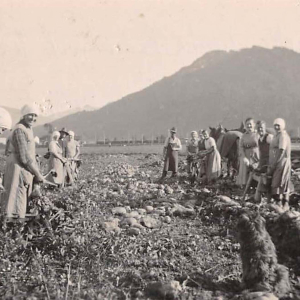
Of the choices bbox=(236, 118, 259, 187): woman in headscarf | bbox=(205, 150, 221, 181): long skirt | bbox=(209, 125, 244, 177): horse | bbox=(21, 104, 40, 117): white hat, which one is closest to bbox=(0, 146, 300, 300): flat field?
bbox=(21, 104, 40, 117): white hat

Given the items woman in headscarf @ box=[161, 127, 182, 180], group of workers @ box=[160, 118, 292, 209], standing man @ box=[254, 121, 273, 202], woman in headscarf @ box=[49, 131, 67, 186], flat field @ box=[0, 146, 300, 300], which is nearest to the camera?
flat field @ box=[0, 146, 300, 300]

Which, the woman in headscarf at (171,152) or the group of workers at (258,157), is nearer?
the group of workers at (258,157)

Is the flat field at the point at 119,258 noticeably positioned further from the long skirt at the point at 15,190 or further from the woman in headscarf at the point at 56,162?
the woman in headscarf at the point at 56,162

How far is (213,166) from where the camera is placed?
10102 mm

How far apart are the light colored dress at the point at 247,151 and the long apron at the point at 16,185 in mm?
4861

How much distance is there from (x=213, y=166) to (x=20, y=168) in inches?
235

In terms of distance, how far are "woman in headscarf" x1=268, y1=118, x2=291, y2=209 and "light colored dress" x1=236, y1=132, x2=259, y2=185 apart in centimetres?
171

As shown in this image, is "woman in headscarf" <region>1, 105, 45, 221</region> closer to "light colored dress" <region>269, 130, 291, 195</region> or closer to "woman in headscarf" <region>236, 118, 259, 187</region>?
"light colored dress" <region>269, 130, 291, 195</region>

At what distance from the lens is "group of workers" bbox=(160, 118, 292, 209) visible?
6578mm

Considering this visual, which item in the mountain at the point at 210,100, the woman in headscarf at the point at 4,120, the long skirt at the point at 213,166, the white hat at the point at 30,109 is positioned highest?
the mountain at the point at 210,100

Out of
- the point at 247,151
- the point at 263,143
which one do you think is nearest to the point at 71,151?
the point at 247,151

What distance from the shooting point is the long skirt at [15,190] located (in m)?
4.94

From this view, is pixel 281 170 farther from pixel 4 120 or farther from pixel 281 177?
pixel 4 120

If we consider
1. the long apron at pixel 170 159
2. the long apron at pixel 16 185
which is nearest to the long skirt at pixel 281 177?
the long apron at pixel 16 185
